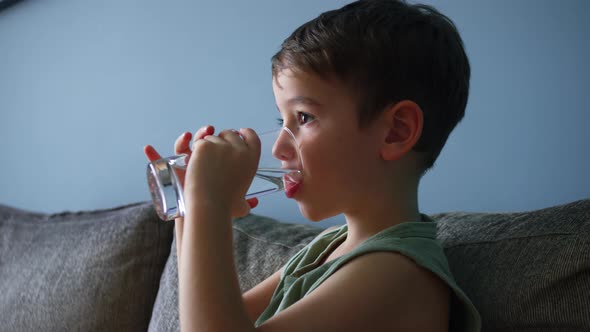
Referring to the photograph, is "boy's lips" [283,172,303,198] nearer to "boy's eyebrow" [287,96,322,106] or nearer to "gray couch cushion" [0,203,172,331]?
"boy's eyebrow" [287,96,322,106]

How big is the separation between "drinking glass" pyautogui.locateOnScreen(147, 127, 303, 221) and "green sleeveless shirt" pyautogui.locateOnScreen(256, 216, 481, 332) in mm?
137

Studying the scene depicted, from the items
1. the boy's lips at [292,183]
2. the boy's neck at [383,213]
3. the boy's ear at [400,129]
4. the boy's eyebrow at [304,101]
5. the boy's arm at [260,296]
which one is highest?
the boy's eyebrow at [304,101]

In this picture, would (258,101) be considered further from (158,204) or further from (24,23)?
(24,23)

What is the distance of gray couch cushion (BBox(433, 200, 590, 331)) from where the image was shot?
82 cm

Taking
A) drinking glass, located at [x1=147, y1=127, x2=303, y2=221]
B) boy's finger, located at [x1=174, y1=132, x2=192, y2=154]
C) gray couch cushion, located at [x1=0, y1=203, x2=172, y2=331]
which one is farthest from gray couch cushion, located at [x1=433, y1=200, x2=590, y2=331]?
gray couch cushion, located at [x1=0, y1=203, x2=172, y2=331]

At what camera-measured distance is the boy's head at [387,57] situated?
905 millimetres

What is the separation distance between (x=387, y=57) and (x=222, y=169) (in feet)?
0.93

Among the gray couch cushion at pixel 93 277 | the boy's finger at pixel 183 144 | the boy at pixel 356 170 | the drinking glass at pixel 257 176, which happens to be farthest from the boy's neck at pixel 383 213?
the gray couch cushion at pixel 93 277

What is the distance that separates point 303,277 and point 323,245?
138 millimetres

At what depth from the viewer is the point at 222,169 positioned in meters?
0.81

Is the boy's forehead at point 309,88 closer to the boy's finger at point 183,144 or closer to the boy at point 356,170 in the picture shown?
the boy at point 356,170

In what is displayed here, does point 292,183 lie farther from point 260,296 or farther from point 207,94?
point 207,94

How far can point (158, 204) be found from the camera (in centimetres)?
92

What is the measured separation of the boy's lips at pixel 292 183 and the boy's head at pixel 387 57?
0.12 m
